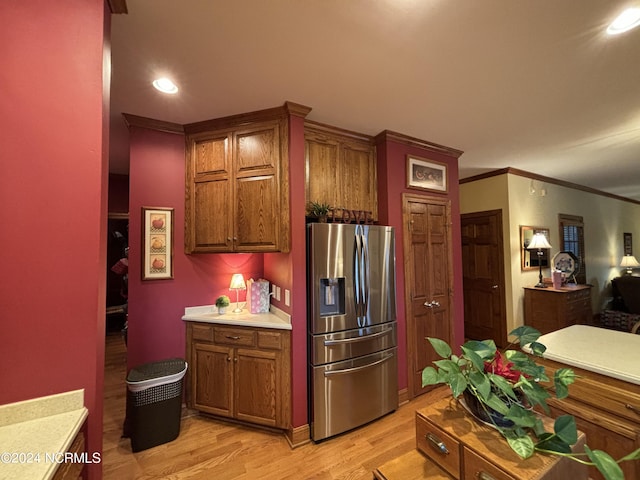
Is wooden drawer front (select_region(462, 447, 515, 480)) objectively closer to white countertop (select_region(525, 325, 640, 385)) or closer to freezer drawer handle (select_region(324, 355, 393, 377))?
white countertop (select_region(525, 325, 640, 385))

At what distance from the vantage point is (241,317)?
7.57 feet

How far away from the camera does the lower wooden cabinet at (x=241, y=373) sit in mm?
2057

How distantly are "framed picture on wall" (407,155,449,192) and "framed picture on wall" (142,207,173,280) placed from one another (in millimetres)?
2402

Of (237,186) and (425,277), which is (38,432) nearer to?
(237,186)

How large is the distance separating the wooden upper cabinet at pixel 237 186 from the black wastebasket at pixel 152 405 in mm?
1024

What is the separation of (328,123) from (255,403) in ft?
8.26

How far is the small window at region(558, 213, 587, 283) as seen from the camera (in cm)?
456

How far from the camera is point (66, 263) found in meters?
1.03

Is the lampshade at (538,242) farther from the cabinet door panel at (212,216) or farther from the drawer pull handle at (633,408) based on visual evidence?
the cabinet door panel at (212,216)

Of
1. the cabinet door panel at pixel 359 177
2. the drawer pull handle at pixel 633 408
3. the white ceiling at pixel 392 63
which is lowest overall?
the drawer pull handle at pixel 633 408

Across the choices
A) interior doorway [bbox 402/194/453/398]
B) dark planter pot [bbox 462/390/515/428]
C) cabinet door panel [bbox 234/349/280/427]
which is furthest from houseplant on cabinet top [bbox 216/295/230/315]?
dark planter pot [bbox 462/390/515/428]

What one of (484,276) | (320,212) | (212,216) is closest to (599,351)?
(320,212)

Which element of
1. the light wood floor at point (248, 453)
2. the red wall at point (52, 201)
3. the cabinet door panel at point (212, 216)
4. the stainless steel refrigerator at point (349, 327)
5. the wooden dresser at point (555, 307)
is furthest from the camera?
the wooden dresser at point (555, 307)

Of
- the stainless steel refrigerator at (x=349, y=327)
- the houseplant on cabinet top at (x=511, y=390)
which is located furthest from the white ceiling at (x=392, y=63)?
the houseplant on cabinet top at (x=511, y=390)
